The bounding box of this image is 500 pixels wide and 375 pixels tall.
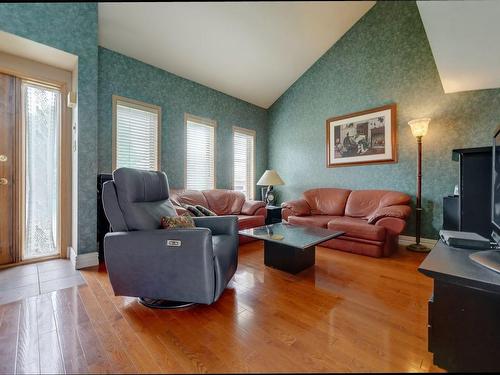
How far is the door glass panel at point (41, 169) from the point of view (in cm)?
242

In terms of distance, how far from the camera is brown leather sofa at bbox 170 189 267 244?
317 cm

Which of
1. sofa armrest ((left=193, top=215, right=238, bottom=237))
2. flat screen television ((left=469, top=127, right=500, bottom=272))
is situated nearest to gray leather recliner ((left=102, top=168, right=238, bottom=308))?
sofa armrest ((left=193, top=215, right=238, bottom=237))

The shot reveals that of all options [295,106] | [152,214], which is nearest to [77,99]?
[152,214]

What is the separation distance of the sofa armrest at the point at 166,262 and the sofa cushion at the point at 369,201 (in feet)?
8.67

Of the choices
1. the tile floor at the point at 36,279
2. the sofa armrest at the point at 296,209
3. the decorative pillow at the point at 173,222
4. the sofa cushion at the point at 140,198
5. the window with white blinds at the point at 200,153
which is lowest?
the tile floor at the point at 36,279

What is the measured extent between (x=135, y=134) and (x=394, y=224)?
361 cm

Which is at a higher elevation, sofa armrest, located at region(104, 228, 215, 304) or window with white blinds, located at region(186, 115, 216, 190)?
window with white blinds, located at region(186, 115, 216, 190)

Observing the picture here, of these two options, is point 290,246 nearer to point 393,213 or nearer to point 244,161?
point 393,213

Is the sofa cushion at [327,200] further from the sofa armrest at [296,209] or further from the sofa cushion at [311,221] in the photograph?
the sofa cushion at [311,221]

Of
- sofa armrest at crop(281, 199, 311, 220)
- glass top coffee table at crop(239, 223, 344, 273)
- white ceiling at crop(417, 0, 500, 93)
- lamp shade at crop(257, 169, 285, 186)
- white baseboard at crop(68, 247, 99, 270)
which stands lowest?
white baseboard at crop(68, 247, 99, 270)

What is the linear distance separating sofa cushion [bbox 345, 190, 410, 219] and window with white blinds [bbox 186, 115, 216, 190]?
2352 millimetres

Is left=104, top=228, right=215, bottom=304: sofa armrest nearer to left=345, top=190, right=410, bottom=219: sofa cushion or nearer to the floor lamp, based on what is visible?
left=345, top=190, right=410, bottom=219: sofa cushion

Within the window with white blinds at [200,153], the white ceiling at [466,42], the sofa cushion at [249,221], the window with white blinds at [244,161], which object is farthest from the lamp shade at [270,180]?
the white ceiling at [466,42]

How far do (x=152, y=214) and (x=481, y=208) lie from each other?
249 cm
